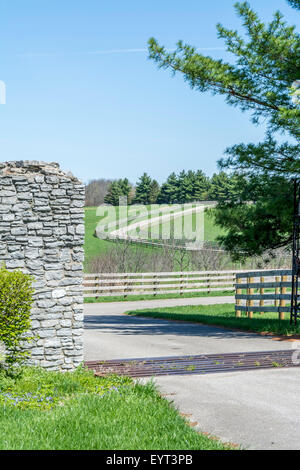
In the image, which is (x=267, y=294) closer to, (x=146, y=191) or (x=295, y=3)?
(x=295, y=3)

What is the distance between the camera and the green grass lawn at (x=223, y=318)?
14.9m

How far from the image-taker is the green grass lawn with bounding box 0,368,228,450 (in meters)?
5.79

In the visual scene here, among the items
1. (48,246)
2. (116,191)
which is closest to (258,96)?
(48,246)

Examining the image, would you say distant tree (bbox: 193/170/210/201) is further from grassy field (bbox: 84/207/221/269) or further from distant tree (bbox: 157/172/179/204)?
grassy field (bbox: 84/207/221/269)

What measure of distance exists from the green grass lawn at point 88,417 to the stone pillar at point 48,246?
915mm

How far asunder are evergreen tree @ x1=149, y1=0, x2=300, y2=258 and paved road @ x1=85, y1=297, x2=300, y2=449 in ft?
10.1

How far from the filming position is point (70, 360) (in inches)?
387

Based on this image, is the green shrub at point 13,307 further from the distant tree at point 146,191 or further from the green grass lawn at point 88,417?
the distant tree at point 146,191

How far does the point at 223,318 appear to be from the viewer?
60.4 feet

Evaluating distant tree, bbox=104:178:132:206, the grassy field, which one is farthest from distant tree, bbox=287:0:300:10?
distant tree, bbox=104:178:132:206

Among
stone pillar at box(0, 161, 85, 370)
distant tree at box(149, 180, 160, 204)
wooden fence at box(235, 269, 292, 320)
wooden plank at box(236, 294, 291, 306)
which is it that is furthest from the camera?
distant tree at box(149, 180, 160, 204)

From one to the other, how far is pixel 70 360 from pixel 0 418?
9.97 ft

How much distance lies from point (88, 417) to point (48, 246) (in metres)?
3.75

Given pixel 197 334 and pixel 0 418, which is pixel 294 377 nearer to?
pixel 0 418
